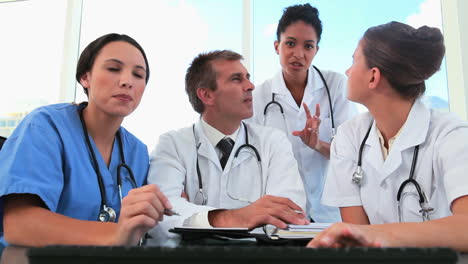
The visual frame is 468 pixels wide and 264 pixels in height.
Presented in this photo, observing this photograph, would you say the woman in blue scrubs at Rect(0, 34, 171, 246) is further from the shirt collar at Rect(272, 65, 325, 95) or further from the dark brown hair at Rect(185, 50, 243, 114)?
the shirt collar at Rect(272, 65, 325, 95)

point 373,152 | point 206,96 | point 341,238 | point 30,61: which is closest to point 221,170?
point 206,96

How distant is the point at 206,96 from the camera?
A: 6.31ft

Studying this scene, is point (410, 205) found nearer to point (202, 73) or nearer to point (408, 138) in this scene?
point (408, 138)

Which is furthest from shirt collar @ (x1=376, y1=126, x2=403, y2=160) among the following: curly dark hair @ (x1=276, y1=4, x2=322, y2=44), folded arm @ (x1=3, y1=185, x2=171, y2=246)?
curly dark hair @ (x1=276, y1=4, x2=322, y2=44)

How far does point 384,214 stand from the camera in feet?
4.08

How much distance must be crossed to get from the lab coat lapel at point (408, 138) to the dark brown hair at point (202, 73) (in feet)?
3.10

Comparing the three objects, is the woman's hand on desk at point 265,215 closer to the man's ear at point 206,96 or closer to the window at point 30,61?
the man's ear at point 206,96

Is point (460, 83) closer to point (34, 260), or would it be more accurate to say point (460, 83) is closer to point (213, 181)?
point (213, 181)

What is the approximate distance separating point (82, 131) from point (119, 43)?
14.4 inches

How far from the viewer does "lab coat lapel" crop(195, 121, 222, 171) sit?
1.60m

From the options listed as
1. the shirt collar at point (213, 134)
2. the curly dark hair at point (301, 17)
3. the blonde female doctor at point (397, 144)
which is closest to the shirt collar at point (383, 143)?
the blonde female doctor at point (397, 144)

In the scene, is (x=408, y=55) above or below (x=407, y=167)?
above

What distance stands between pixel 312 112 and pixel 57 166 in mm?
1490

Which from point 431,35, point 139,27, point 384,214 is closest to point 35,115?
point 384,214
